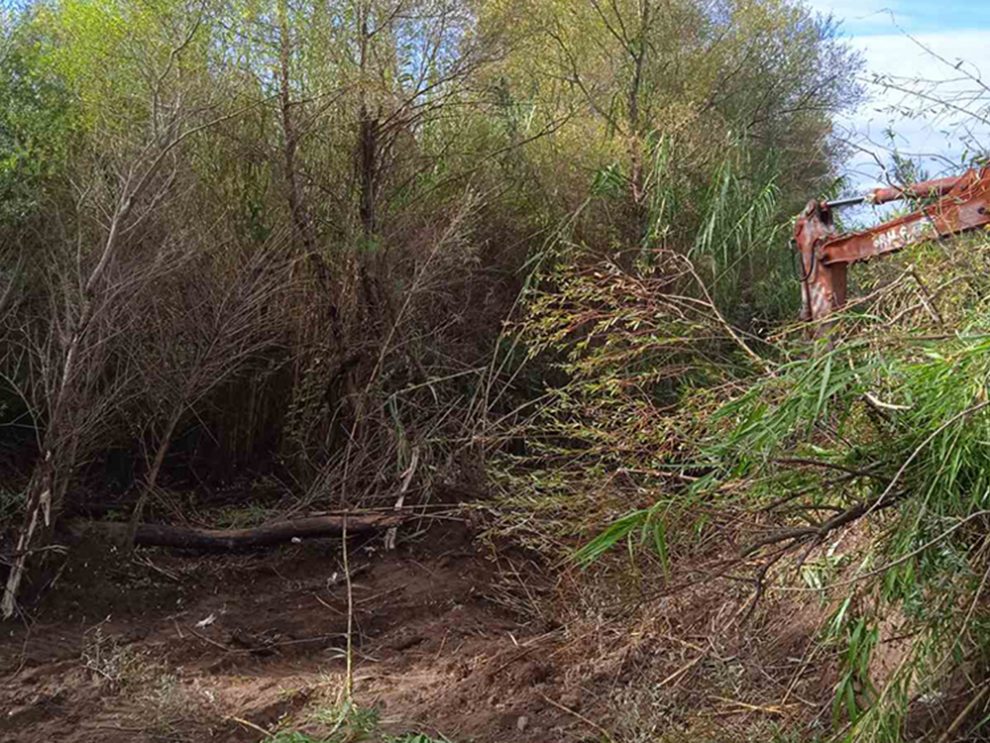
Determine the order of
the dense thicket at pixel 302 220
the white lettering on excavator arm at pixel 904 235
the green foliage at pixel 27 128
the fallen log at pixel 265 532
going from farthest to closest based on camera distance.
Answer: the fallen log at pixel 265 532 < the green foliage at pixel 27 128 < the dense thicket at pixel 302 220 < the white lettering on excavator arm at pixel 904 235

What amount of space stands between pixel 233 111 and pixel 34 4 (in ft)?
7.14

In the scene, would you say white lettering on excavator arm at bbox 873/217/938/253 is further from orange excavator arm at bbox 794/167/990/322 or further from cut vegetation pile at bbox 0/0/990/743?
cut vegetation pile at bbox 0/0/990/743

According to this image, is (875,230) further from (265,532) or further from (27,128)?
(27,128)

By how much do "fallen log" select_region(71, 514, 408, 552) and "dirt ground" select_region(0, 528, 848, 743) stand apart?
0.35 ft

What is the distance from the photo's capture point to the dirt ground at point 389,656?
5359 mm

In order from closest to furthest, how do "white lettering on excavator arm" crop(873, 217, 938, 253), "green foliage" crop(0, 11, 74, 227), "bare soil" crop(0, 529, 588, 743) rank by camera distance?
"white lettering on excavator arm" crop(873, 217, 938, 253)
"bare soil" crop(0, 529, 588, 743)
"green foliage" crop(0, 11, 74, 227)

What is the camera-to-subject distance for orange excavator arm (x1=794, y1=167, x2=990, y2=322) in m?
5.38

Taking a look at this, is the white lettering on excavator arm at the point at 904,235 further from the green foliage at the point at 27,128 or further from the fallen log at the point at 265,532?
the green foliage at the point at 27,128

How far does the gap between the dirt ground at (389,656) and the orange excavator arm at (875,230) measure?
1.59m

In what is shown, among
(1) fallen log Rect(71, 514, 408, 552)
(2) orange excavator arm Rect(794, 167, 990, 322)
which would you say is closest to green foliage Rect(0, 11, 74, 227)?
(1) fallen log Rect(71, 514, 408, 552)

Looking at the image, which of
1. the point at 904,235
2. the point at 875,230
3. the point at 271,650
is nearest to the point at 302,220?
the point at 271,650

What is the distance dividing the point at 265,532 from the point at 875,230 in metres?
4.43

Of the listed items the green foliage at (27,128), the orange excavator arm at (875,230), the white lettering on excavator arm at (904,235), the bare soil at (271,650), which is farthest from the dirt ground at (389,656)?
the green foliage at (27,128)

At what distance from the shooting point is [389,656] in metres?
6.92
